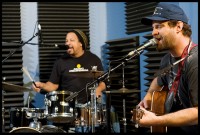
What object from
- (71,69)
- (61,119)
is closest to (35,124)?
(61,119)

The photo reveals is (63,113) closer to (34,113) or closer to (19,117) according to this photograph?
(34,113)

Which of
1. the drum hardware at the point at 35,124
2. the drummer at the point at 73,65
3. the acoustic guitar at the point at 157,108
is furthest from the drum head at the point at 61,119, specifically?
the acoustic guitar at the point at 157,108

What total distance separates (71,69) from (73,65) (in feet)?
0.25

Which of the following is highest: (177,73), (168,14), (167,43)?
(168,14)

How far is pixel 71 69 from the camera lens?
6.83 meters

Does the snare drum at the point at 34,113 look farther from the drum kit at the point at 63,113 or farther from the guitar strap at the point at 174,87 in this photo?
the guitar strap at the point at 174,87

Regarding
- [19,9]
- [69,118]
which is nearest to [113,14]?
[19,9]

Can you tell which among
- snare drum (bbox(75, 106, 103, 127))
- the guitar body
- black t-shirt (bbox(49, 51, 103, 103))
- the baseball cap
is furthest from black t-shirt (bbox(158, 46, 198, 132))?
black t-shirt (bbox(49, 51, 103, 103))

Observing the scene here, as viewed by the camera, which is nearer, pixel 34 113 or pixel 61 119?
pixel 34 113

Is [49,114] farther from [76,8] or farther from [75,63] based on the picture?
[76,8]

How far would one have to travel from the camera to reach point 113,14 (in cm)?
754

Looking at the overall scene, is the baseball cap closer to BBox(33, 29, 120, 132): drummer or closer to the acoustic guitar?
the acoustic guitar

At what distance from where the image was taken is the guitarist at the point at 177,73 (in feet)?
10.3

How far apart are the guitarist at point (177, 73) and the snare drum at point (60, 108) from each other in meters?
2.27
